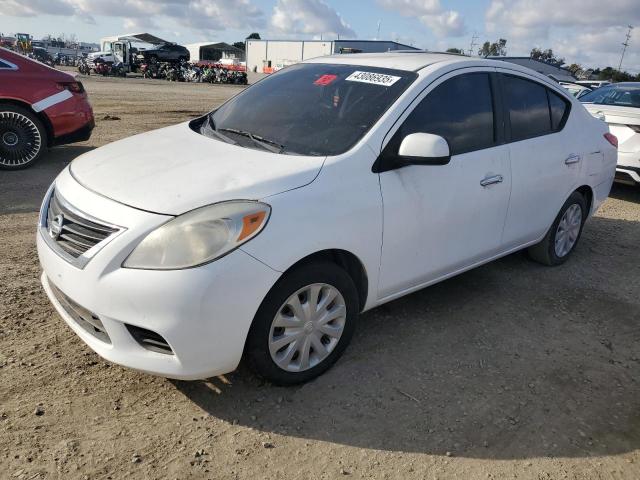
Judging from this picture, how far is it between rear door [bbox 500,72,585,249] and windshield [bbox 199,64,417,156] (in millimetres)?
1086

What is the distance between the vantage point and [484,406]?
2969 millimetres

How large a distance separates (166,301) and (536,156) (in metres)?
3.04

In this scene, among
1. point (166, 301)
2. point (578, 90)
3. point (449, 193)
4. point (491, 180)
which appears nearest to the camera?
point (166, 301)

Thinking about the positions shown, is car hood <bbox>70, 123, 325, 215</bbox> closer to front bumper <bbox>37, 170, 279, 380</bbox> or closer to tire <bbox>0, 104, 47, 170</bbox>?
front bumper <bbox>37, 170, 279, 380</bbox>

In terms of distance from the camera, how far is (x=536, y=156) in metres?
4.16

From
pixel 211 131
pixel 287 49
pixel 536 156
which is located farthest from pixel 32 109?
pixel 287 49

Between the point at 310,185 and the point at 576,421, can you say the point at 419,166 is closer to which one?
the point at 310,185

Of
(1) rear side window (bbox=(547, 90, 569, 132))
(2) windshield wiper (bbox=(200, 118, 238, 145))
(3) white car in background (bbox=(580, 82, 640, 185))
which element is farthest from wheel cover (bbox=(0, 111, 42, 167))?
(3) white car in background (bbox=(580, 82, 640, 185))

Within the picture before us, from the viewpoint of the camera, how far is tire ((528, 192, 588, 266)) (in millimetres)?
4777

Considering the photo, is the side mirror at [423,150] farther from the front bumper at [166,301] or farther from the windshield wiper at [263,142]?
the front bumper at [166,301]

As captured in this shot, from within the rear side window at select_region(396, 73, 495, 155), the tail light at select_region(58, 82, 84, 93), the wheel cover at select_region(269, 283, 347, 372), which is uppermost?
the rear side window at select_region(396, 73, 495, 155)

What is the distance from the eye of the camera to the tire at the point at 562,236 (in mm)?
4777

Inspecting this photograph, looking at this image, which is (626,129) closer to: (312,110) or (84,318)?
(312,110)

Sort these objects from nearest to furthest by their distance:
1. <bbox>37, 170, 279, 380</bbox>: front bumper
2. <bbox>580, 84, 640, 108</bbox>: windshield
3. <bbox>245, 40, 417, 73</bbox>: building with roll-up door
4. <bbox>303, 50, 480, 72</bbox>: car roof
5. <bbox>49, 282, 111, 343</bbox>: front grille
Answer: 1. <bbox>37, 170, 279, 380</bbox>: front bumper
2. <bbox>49, 282, 111, 343</bbox>: front grille
3. <bbox>303, 50, 480, 72</bbox>: car roof
4. <bbox>580, 84, 640, 108</bbox>: windshield
5. <bbox>245, 40, 417, 73</bbox>: building with roll-up door
